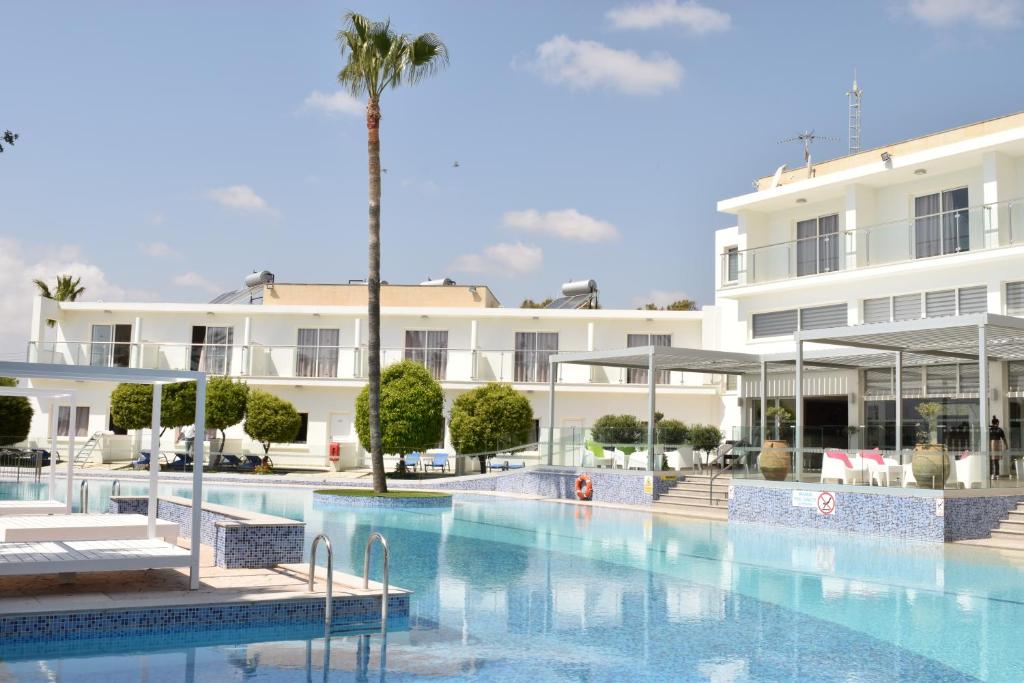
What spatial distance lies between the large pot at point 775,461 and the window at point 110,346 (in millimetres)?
25501

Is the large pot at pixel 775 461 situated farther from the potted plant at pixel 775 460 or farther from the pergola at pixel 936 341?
the pergola at pixel 936 341

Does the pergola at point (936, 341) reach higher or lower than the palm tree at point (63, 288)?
lower

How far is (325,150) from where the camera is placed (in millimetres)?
29141

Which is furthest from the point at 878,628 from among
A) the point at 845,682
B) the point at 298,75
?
the point at 298,75

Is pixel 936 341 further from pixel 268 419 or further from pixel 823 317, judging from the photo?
pixel 268 419

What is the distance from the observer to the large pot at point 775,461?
18.6 meters

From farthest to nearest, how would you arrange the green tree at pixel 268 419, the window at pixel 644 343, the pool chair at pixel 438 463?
the window at pixel 644 343 → the pool chair at pixel 438 463 → the green tree at pixel 268 419

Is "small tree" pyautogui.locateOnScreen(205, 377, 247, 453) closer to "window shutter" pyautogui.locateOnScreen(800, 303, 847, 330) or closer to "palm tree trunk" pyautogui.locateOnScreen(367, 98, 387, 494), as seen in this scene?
"palm tree trunk" pyautogui.locateOnScreen(367, 98, 387, 494)

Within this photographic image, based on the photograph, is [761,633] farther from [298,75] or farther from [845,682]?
[298,75]

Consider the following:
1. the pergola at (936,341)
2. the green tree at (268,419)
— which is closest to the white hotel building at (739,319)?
the pergola at (936,341)

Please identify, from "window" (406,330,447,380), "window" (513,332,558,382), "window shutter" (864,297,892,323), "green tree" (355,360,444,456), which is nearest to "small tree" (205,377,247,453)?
"green tree" (355,360,444,456)

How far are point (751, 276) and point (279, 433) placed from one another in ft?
50.4

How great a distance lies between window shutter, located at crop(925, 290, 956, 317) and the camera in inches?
896

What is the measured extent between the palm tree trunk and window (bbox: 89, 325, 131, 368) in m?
18.0
